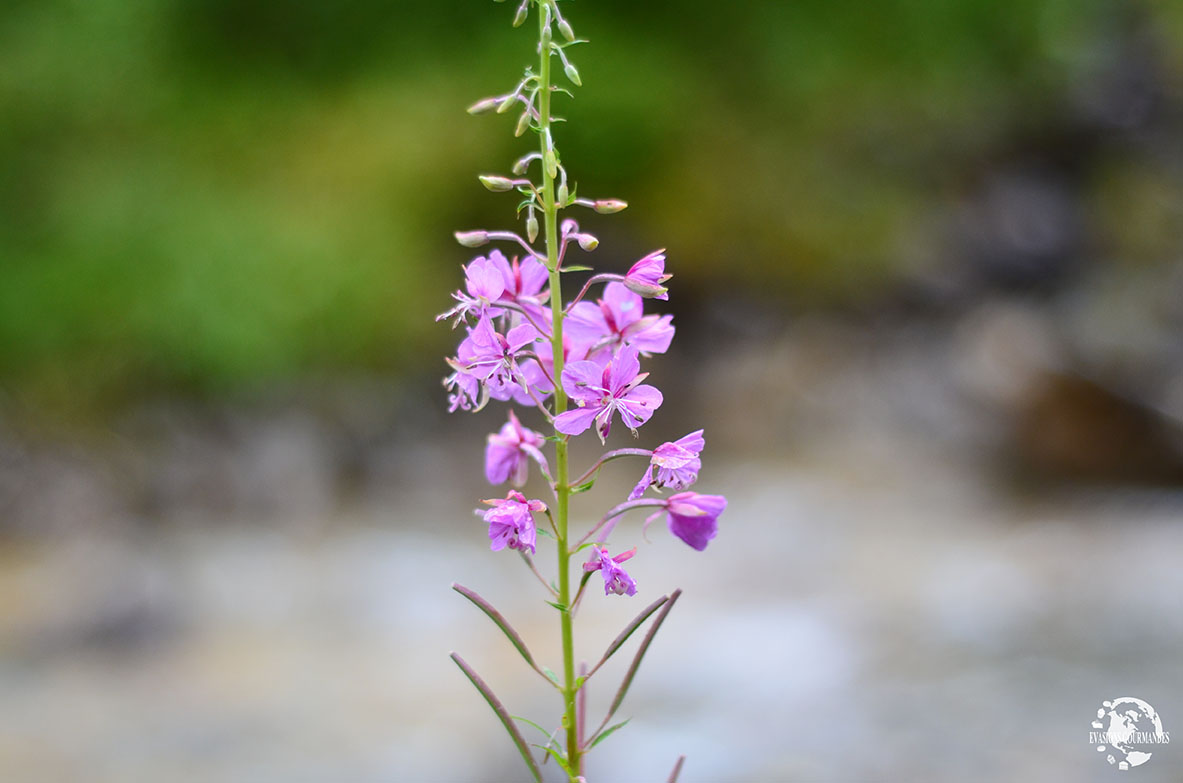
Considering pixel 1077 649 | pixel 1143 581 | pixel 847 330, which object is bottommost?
pixel 1077 649

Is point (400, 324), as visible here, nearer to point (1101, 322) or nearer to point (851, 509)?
point (851, 509)

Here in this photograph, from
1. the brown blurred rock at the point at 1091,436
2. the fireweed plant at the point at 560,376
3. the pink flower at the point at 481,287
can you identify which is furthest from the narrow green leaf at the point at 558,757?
the brown blurred rock at the point at 1091,436

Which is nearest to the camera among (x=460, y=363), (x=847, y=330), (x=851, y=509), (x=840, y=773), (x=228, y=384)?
(x=460, y=363)

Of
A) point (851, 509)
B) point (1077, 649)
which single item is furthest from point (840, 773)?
point (851, 509)

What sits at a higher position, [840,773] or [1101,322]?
[1101,322]

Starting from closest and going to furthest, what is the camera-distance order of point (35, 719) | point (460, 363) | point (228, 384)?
point (460, 363)
point (35, 719)
point (228, 384)

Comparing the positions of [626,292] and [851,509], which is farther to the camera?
[851,509]
